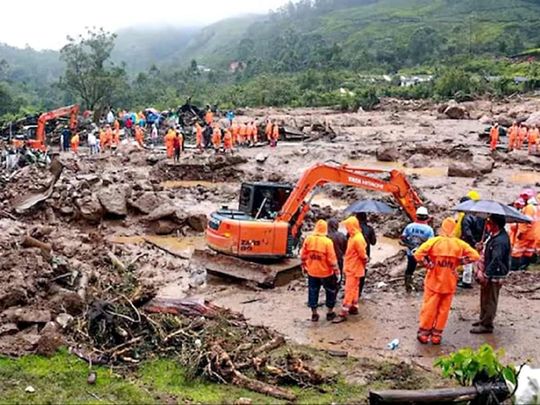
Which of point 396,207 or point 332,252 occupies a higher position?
point 332,252

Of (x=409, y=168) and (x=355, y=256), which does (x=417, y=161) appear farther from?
(x=355, y=256)

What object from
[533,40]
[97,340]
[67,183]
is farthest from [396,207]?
[533,40]

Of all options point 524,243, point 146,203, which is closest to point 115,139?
point 146,203

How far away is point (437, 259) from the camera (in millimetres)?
9000

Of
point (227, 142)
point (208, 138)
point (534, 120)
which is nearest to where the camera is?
point (227, 142)

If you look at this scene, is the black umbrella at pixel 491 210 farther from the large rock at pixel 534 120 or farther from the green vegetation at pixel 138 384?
the large rock at pixel 534 120

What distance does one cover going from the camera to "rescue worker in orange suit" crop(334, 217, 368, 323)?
1030 centimetres

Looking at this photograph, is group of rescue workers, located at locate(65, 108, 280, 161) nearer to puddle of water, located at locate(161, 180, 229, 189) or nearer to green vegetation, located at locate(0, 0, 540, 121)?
puddle of water, located at locate(161, 180, 229, 189)

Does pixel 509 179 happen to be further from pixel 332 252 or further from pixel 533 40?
pixel 533 40

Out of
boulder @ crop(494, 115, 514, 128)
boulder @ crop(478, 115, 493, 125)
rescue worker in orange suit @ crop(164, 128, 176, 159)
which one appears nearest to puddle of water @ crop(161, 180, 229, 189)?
rescue worker in orange suit @ crop(164, 128, 176, 159)

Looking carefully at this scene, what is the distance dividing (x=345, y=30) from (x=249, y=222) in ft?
385

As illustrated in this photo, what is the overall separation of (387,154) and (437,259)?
2024 cm

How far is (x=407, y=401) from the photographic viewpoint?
677cm

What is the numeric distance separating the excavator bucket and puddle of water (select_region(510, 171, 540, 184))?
13050 millimetres
